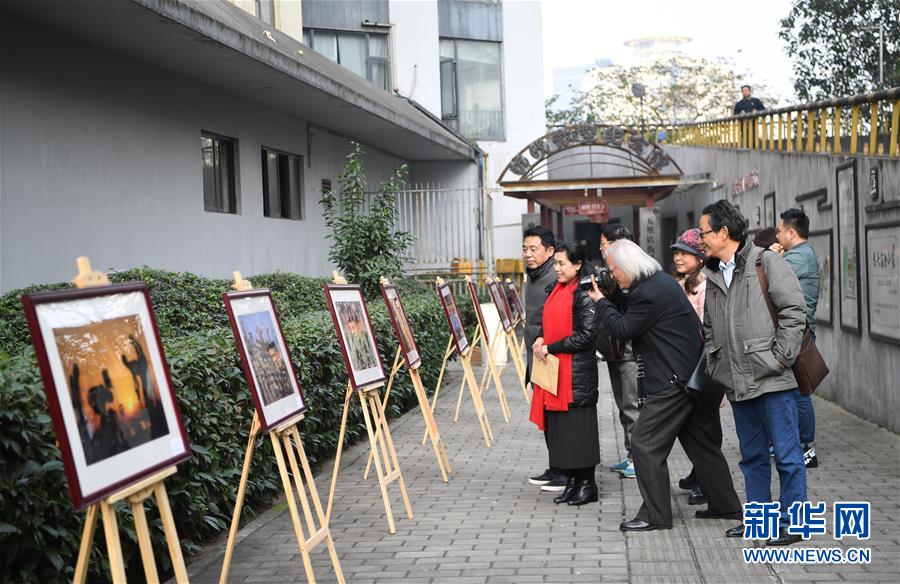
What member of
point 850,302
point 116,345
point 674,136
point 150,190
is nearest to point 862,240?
point 850,302

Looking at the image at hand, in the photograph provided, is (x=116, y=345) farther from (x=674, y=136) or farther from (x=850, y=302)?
(x=674, y=136)

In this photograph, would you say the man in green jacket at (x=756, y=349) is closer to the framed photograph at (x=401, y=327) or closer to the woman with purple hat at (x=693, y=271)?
the woman with purple hat at (x=693, y=271)

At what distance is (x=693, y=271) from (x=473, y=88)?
24.7 metres

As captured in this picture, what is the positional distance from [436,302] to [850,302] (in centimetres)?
611

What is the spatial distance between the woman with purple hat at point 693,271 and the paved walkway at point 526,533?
121 mm

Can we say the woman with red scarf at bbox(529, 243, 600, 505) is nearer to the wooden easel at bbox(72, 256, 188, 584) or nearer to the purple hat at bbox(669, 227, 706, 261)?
the purple hat at bbox(669, 227, 706, 261)

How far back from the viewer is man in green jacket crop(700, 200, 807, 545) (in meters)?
6.27

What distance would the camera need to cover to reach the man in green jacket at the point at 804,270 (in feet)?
29.0

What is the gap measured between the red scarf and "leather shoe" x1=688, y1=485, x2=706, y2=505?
1099mm

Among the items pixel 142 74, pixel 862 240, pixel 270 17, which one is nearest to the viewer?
pixel 862 240

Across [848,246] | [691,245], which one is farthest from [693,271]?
[848,246]

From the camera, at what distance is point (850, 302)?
39.1 ft

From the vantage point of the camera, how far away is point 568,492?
7969mm

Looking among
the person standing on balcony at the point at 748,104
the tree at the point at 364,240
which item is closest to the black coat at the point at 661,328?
the tree at the point at 364,240
